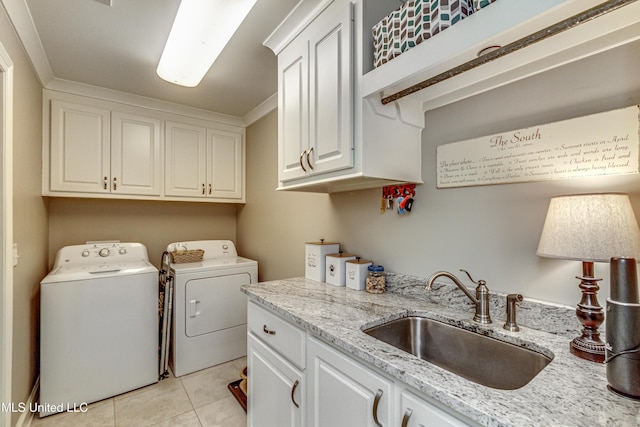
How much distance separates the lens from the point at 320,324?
1.16 meters

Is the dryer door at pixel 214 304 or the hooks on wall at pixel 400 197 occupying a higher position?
the hooks on wall at pixel 400 197

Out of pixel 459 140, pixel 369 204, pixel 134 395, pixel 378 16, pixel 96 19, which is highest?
pixel 96 19

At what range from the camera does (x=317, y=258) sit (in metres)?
1.93

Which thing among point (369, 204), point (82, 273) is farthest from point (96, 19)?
point (369, 204)

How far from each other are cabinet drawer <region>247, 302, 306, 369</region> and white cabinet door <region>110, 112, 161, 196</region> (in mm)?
1827

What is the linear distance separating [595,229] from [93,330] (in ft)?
9.24

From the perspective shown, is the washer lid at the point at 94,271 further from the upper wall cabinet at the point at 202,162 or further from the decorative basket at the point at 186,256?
the upper wall cabinet at the point at 202,162

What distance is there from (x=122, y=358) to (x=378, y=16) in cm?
277

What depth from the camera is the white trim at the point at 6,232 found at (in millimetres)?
1446

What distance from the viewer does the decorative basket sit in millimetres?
2726

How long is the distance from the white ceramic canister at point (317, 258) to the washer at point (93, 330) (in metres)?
1.30

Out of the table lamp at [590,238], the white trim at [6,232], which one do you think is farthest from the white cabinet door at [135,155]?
the table lamp at [590,238]

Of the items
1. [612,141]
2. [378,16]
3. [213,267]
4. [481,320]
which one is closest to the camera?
[612,141]

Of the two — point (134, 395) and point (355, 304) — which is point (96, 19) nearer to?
point (355, 304)
